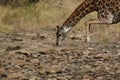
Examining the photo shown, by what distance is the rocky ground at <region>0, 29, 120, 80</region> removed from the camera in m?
9.54

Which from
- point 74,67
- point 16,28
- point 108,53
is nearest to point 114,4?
point 108,53

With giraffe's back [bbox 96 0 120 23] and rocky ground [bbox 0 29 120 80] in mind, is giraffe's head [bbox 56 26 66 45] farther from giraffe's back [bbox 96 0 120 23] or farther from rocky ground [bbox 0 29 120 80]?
giraffe's back [bbox 96 0 120 23]

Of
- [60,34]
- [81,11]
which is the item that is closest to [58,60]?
[60,34]

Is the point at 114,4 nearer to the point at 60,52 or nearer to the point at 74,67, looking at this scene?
the point at 60,52

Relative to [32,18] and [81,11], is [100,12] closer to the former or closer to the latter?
[81,11]

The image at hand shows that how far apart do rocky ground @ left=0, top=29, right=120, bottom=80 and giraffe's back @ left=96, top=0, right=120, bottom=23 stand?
2.49 feet

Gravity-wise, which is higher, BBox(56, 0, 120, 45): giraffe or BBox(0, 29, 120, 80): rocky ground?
BBox(56, 0, 120, 45): giraffe

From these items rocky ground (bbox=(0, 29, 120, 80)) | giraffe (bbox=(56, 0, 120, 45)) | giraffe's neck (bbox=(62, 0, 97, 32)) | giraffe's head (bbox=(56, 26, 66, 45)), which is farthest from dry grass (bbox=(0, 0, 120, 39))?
giraffe's head (bbox=(56, 26, 66, 45))

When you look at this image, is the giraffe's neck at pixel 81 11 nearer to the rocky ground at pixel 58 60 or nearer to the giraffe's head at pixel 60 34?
the giraffe's head at pixel 60 34

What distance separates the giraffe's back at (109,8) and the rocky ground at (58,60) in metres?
0.76

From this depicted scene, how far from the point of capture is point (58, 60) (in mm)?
11000

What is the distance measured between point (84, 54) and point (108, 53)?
0.60 m

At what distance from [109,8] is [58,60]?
10.5ft

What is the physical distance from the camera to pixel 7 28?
1678cm
